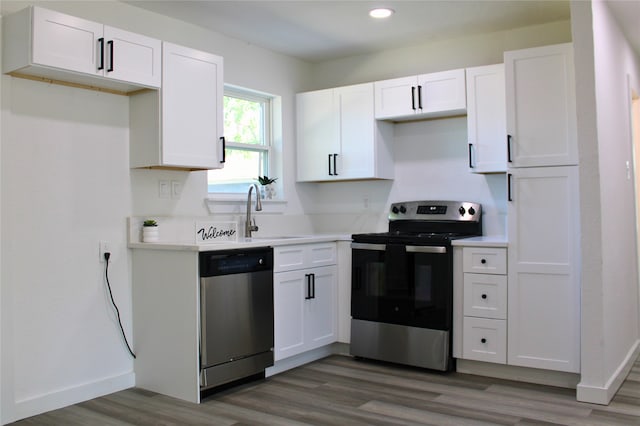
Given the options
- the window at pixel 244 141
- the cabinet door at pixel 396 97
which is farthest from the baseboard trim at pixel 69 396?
the cabinet door at pixel 396 97

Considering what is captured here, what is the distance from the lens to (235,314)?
3.46 metres

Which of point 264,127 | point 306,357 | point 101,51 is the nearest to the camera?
point 101,51

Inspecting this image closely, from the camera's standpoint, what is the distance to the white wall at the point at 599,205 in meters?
3.16

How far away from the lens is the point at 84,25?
3.07 metres

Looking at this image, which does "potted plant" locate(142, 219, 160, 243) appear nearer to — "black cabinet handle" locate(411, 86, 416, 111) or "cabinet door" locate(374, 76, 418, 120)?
"cabinet door" locate(374, 76, 418, 120)

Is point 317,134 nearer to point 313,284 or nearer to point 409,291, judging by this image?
point 313,284

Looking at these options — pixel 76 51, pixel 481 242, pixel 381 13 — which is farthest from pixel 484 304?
pixel 76 51

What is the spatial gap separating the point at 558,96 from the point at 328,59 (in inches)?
84.9

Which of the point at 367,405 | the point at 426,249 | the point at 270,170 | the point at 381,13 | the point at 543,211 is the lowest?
the point at 367,405

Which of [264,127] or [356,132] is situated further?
[264,127]

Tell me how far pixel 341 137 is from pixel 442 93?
2.92ft

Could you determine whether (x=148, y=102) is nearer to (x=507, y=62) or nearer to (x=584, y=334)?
(x=507, y=62)

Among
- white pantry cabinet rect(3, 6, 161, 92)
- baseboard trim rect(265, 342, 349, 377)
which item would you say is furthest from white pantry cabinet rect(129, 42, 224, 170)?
baseboard trim rect(265, 342, 349, 377)

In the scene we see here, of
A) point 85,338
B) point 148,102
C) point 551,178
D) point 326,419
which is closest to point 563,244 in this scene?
point 551,178
